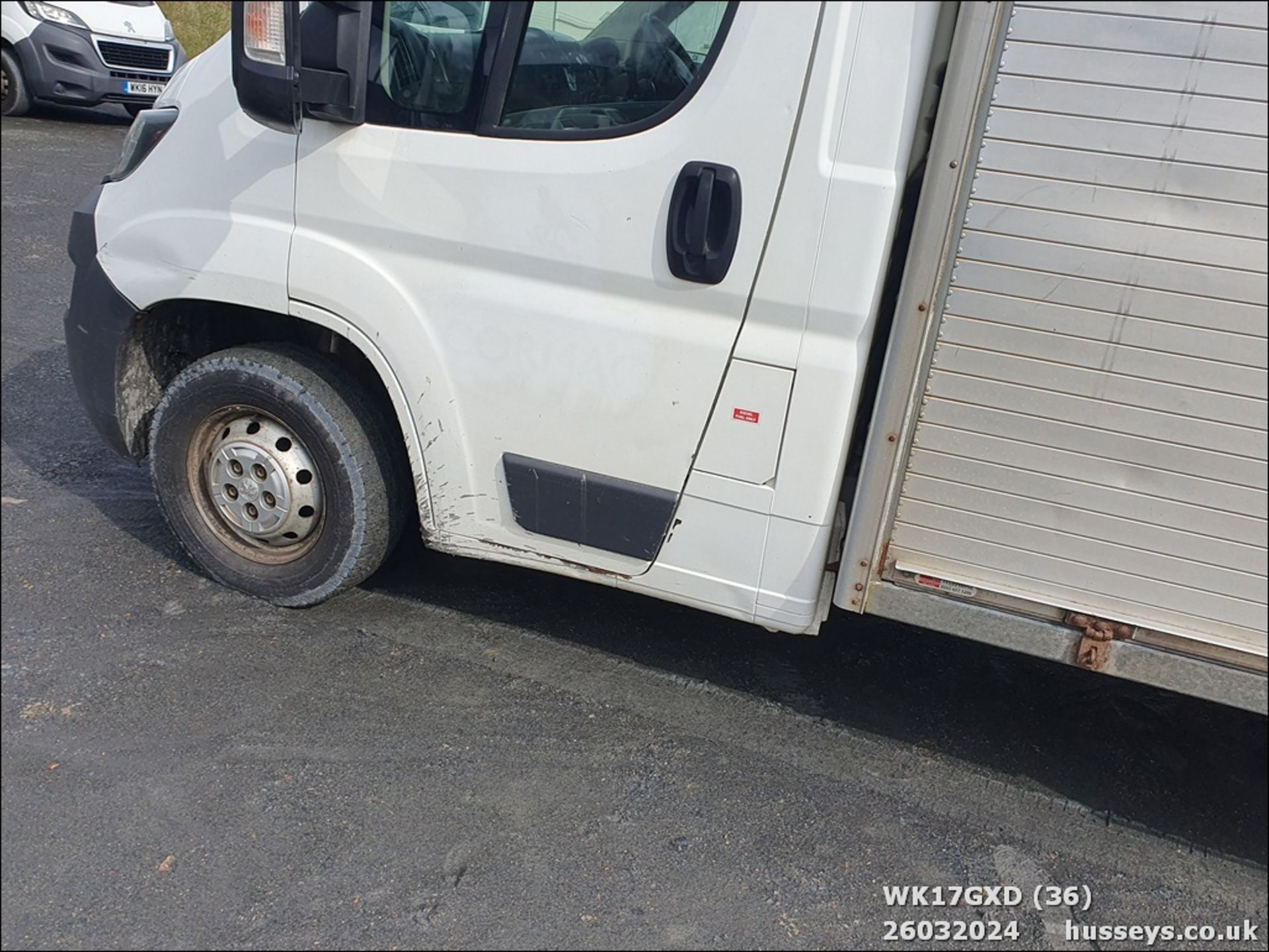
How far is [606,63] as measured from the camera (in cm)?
275

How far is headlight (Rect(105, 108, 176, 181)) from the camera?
3.22 metres

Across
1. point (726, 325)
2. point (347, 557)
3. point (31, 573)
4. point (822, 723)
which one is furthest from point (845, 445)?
point (31, 573)

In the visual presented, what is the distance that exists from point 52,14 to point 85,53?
0.70m

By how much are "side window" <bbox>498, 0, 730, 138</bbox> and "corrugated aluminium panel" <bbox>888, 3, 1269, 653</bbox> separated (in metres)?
0.74

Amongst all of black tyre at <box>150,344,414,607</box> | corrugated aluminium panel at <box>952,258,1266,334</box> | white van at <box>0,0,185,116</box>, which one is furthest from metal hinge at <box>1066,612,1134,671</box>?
white van at <box>0,0,185,116</box>

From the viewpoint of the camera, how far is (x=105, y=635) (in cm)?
321

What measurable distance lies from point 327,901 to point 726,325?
162 cm

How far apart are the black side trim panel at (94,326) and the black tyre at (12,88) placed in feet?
2.00

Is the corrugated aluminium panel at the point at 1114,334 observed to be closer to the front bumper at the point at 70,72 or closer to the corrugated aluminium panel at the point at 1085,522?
the corrugated aluminium panel at the point at 1085,522

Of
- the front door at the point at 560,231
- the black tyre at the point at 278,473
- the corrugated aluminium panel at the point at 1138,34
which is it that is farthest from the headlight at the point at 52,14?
the corrugated aluminium panel at the point at 1138,34

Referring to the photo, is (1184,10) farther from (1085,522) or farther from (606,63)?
(606,63)

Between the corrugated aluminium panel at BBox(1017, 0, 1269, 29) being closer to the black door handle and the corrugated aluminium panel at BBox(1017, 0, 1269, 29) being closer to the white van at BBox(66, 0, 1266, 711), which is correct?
the white van at BBox(66, 0, 1266, 711)

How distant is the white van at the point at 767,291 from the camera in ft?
7.65

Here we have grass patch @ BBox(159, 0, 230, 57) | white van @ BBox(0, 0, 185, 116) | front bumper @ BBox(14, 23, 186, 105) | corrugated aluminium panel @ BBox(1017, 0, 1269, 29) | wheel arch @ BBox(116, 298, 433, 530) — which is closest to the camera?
corrugated aluminium panel @ BBox(1017, 0, 1269, 29)
